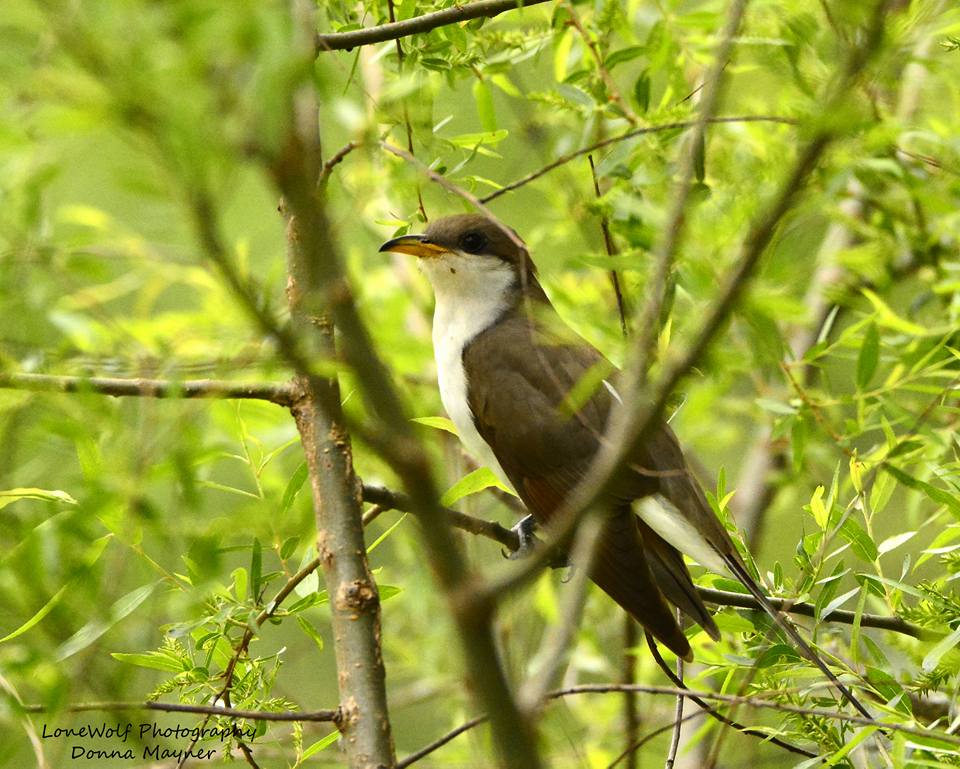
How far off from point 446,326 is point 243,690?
1.79m

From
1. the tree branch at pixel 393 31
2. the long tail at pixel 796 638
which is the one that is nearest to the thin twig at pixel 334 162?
the tree branch at pixel 393 31

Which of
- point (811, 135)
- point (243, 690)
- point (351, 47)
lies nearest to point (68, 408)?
point (243, 690)

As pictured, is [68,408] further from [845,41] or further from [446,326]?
[446,326]

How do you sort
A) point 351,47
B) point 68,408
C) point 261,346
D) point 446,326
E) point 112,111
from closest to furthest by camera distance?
point 112,111, point 261,346, point 68,408, point 351,47, point 446,326

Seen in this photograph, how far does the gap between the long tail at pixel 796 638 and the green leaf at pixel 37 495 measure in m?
1.21

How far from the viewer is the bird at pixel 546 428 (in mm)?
2707

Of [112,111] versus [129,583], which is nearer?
[112,111]

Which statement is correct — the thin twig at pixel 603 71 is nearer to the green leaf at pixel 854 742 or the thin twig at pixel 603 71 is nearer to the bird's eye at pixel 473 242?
the bird's eye at pixel 473 242

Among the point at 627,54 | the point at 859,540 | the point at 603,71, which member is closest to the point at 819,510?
the point at 859,540

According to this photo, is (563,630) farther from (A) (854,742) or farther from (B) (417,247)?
(B) (417,247)

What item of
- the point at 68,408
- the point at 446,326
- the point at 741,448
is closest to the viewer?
the point at 68,408

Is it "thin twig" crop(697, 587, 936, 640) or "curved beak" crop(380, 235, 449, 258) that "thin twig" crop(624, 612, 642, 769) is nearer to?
"thin twig" crop(697, 587, 936, 640)

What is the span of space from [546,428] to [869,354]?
0.99 meters

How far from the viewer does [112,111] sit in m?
0.85
